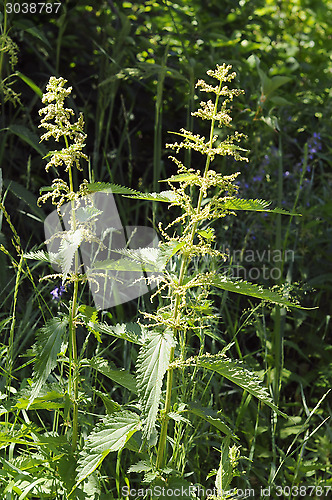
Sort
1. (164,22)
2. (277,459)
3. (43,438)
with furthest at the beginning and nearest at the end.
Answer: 1. (164,22)
2. (277,459)
3. (43,438)

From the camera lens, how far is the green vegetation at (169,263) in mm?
1395

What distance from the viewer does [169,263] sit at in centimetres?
216

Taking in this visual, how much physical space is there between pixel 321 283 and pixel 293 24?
2649mm

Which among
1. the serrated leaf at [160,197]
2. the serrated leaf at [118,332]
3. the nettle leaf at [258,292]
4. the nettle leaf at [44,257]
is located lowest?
the serrated leaf at [118,332]

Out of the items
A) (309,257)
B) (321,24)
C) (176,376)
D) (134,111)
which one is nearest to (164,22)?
(134,111)

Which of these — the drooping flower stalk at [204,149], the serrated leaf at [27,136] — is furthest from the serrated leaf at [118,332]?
the serrated leaf at [27,136]

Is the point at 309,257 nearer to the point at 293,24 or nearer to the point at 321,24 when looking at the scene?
the point at 321,24

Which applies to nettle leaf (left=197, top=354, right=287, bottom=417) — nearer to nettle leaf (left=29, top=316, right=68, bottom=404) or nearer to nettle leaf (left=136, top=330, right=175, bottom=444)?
nettle leaf (left=136, top=330, right=175, bottom=444)

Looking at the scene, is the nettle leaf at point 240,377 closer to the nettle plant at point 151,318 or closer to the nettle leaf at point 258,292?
the nettle plant at point 151,318

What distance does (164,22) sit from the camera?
11.3 feet

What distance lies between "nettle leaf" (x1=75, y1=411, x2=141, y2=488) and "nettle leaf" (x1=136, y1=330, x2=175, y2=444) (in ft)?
0.29

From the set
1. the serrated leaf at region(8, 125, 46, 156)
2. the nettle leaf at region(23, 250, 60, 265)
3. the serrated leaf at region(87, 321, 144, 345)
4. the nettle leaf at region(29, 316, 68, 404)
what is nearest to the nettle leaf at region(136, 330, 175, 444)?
the serrated leaf at region(87, 321, 144, 345)

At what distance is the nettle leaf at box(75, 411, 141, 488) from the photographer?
129cm

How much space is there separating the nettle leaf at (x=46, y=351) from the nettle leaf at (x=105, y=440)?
0.58ft
